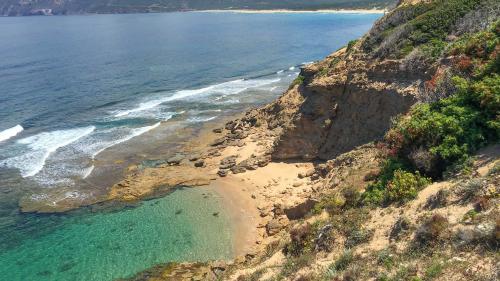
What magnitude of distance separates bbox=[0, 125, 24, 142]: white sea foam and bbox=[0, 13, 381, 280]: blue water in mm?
93

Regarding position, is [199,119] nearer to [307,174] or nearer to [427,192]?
[307,174]

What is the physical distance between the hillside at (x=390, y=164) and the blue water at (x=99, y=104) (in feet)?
20.8

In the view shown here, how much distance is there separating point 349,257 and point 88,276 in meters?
14.9

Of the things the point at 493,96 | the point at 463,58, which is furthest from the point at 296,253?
the point at 463,58

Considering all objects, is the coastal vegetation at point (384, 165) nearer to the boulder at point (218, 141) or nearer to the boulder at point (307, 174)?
the boulder at point (307, 174)

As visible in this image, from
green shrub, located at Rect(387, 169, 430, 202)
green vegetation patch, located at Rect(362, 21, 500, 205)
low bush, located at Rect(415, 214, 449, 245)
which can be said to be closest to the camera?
low bush, located at Rect(415, 214, 449, 245)

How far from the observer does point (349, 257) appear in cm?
1349

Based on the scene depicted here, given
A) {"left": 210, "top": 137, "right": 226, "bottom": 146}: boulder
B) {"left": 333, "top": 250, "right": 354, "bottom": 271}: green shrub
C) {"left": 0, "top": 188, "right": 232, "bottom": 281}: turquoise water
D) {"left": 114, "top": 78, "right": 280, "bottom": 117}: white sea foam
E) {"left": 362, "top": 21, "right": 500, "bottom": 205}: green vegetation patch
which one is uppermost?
{"left": 362, "top": 21, "right": 500, "bottom": 205}: green vegetation patch

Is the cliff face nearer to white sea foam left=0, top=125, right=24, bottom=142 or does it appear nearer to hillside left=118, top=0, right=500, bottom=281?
hillside left=118, top=0, right=500, bottom=281

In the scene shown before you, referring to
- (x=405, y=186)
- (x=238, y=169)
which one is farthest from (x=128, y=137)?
(x=405, y=186)

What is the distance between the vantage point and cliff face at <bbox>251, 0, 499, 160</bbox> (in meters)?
24.2

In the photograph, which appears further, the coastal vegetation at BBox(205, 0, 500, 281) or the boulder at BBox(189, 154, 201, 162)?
the boulder at BBox(189, 154, 201, 162)

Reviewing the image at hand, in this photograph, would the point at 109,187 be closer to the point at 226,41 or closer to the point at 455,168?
the point at 455,168

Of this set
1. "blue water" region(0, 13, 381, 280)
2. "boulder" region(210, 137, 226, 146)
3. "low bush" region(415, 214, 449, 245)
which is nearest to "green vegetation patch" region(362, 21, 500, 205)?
"low bush" region(415, 214, 449, 245)
